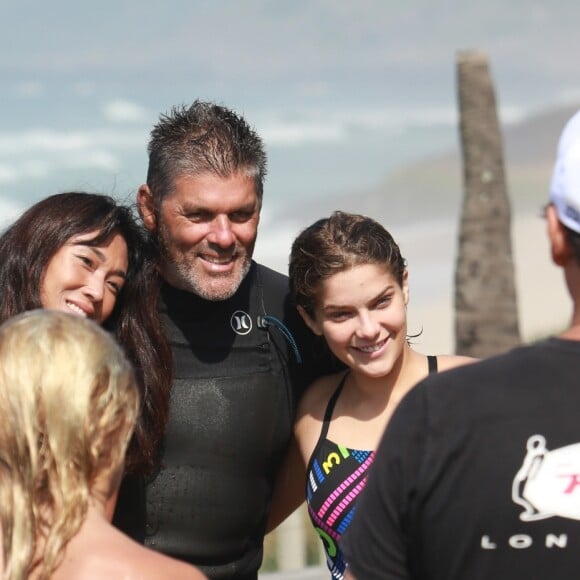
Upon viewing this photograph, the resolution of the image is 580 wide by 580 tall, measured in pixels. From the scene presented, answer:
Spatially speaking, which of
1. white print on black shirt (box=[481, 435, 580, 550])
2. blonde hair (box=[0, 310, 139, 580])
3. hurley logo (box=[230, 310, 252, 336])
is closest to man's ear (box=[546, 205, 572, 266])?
white print on black shirt (box=[481, 435, 580, 550])

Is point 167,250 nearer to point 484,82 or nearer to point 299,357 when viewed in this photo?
point 299,357

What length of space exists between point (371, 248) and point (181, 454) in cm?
82

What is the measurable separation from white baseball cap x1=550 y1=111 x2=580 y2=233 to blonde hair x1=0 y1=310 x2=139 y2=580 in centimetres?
81

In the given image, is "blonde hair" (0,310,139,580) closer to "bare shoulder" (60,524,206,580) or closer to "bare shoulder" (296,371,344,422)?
"bare shoulder" (60,524,206,580)

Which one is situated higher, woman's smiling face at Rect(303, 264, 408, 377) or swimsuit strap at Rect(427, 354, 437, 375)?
woman's smiling face at Rect(303, 264, 408, 377)

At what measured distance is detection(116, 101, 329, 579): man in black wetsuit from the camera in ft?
10.7

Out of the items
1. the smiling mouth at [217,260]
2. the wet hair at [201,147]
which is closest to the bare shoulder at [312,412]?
the smiling mouth at [217,260]

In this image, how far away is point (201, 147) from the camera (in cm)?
334

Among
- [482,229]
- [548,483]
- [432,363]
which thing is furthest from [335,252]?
[482,229]

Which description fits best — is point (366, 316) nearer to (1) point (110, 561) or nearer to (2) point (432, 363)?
(2) point (432, 363)

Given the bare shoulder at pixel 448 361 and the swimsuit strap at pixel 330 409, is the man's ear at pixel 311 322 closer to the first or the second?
the swimsuit strap at pixel 330 409

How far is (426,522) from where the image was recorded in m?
1.87

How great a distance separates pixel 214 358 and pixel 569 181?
1.72 m

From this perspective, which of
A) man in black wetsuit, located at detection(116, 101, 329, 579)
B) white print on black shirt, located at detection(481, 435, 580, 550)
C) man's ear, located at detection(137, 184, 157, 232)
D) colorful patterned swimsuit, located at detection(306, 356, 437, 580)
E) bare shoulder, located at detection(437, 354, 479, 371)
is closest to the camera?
white print on black shirt, located at detection(481, 435, 580, 550)
